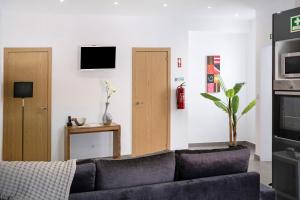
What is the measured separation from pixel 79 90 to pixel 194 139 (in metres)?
2.91

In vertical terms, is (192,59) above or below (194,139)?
above

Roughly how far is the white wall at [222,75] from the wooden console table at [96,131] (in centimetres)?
204

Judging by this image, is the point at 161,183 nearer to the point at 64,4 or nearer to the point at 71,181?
the point at 71,181

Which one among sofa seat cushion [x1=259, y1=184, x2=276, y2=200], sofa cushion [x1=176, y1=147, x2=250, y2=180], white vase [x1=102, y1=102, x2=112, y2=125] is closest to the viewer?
sofa cushion [x1=176, y1=147, x2=250, y2=180]

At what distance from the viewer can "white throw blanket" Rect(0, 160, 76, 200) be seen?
70.1 inches

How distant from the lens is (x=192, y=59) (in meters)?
Result: 7.06

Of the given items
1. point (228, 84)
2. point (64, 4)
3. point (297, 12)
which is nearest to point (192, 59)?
point (228, 84)

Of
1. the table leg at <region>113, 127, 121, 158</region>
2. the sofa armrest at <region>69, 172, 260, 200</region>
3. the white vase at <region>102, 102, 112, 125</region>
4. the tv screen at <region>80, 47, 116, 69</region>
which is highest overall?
the tv screen at <region>80, 47, 116, 69</region>

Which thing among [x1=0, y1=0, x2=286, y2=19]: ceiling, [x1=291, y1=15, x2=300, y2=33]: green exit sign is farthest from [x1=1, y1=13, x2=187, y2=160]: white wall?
[x1=291, y1=15, x2=300, y2=33]: green exit sign

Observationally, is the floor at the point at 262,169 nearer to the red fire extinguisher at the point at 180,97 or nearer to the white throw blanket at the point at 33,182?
the red fire extinguisher at the point at 180,97

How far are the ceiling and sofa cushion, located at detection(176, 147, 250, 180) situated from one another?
11.4 feet

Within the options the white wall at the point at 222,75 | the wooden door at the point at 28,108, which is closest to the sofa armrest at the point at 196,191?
the wooden door at the point at 28,108

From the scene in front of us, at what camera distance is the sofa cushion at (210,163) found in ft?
7.13

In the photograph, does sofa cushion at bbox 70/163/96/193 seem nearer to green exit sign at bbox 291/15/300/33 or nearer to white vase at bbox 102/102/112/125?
green exit sign at bbox 291/15/300/33
